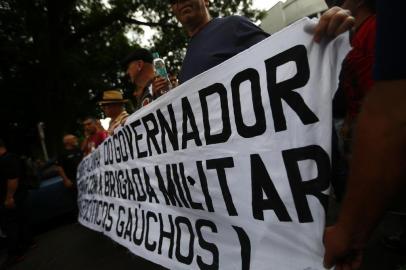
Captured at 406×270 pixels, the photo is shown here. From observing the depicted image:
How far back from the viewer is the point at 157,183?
260cm

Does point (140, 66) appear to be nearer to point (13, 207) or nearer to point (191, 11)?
point (191, 11)

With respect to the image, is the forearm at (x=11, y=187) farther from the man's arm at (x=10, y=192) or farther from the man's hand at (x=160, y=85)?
the man's hand at (x=160, y=85)

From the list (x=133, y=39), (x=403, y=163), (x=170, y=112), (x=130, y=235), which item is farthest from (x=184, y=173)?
(x=133, y=39)

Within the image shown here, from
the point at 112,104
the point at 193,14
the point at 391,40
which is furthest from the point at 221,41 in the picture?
the point at 112,104

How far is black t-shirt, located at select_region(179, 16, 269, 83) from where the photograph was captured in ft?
7.02

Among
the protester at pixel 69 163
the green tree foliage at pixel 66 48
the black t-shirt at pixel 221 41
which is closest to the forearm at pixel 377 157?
the black t-shirt at pixel 221 41

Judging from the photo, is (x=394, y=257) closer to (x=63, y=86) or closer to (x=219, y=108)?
(x=219, y=108)

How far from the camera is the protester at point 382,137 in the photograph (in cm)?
78

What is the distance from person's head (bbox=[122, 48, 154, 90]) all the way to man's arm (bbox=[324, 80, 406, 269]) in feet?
9.29

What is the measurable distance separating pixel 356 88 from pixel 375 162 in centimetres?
108

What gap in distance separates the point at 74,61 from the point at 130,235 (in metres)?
13.2

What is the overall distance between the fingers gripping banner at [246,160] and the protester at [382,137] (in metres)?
0.49

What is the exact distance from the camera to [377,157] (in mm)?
796

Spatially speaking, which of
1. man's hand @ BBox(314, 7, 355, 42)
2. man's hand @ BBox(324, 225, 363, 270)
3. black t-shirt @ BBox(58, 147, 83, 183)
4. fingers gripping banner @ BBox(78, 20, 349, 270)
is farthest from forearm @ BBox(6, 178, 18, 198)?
man's hand @ BBox(324, 225, 363, 270)
